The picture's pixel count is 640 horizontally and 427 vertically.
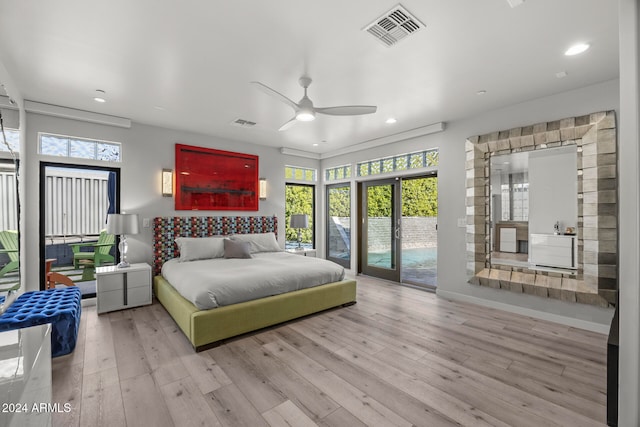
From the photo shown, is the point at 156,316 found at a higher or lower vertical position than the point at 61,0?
lower

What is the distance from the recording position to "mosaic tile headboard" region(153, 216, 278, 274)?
4.66 metres

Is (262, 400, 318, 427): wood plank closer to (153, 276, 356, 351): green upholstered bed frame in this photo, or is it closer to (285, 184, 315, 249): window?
(153, 276, 356, 351): green upholstered bed frame

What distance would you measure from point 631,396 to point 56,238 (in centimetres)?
746

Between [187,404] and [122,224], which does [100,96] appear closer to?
[122,224]

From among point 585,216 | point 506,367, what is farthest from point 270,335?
point 585,216

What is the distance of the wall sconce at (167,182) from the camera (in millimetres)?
4812

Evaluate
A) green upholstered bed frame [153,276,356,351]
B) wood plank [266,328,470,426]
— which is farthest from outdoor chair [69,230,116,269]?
wood plank [266,328,470,426]

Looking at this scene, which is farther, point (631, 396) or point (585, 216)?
point (585, 216)

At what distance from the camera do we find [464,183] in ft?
14.5

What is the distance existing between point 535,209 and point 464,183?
37.7 inches

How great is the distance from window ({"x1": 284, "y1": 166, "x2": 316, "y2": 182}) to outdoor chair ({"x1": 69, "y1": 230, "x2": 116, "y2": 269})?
3.51 metres

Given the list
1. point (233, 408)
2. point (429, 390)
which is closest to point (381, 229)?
point (429, 390)

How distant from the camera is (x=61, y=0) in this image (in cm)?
199

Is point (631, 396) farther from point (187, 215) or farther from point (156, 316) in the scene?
point (187, 215)
